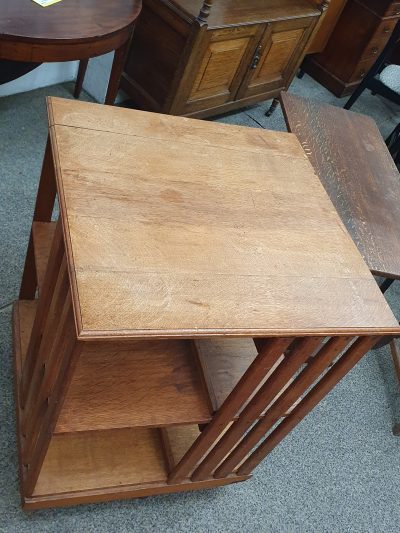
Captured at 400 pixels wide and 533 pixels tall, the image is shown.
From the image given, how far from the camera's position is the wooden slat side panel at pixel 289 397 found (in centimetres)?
116

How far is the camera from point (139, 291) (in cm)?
92

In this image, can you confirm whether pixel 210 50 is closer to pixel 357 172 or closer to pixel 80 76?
pixel 80 76

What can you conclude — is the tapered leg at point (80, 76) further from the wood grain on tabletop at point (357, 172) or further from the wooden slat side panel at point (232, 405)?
the wooden slat side panel at point (232, 405)

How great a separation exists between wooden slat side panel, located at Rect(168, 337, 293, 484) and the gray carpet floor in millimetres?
180

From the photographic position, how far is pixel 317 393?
130 centimetres

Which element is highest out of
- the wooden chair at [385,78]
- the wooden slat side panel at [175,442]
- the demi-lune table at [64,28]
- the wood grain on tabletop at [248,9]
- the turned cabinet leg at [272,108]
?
the demi-lune table at [64,28]

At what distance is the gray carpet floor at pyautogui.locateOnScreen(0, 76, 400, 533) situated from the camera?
145cm

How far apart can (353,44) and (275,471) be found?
284cm

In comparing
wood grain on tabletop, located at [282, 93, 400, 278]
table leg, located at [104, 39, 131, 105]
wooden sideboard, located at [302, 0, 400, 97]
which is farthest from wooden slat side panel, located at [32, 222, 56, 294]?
wooden sideboard, located at [302, 0, 400, 97]

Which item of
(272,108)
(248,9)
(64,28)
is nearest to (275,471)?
(64,28)

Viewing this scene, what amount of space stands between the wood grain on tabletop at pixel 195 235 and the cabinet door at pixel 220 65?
1.16 metres

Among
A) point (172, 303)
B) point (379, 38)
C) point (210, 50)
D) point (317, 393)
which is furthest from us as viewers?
point (379, 38)

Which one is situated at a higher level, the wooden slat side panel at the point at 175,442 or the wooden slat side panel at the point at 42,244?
the wooden slat side panel at the point at 42,244

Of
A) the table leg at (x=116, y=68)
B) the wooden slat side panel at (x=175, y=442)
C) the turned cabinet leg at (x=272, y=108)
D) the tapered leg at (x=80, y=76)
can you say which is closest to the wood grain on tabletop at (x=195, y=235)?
the wooden slat side panel at (x=175, y=442)
